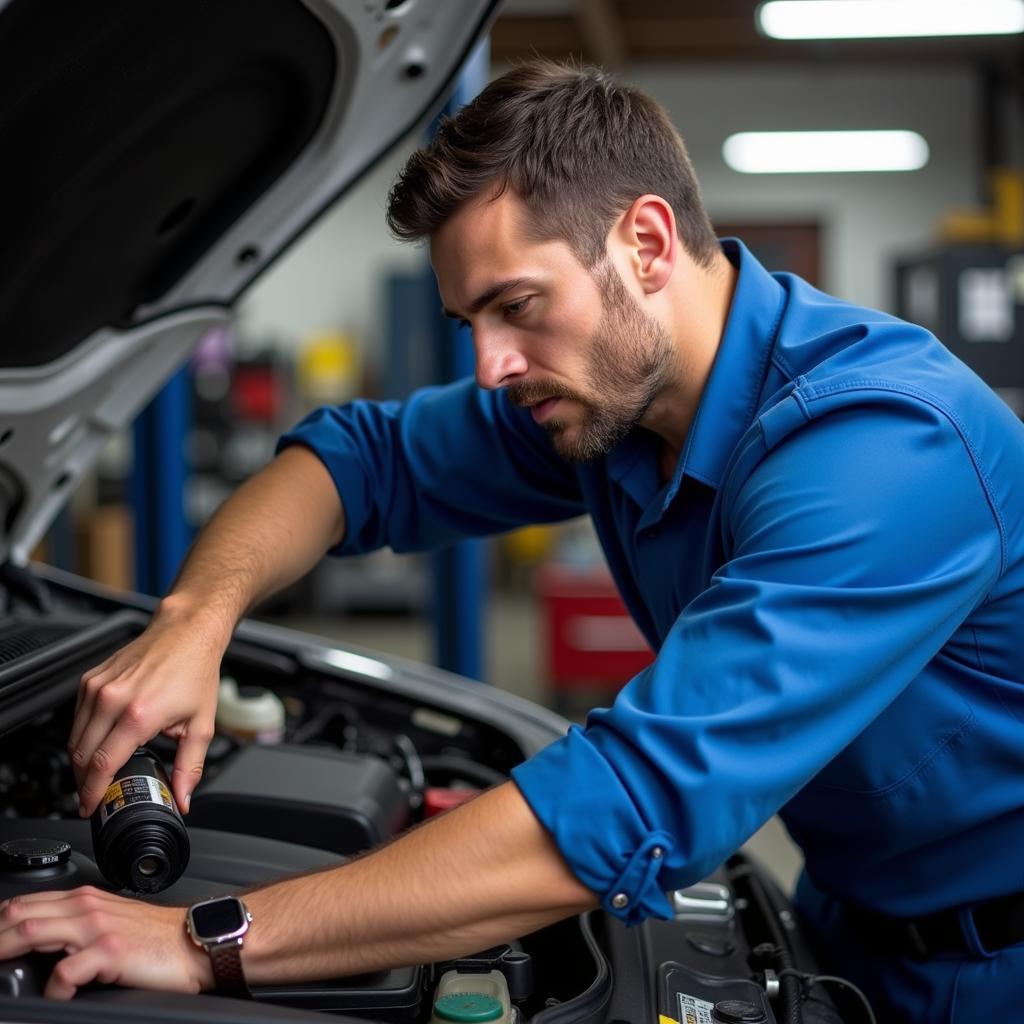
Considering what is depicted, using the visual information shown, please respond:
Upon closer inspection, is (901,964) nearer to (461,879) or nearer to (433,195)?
(461,879)

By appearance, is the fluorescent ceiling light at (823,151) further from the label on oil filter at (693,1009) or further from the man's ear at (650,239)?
the label on oil filter at (693,1009)

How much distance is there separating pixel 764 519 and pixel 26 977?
58 centimetres

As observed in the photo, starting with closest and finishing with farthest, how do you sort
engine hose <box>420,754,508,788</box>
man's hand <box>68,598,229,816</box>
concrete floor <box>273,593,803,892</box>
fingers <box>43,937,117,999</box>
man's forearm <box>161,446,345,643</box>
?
fingers <box>43,937,117,999</box> → man's hand <box>68,598,229,816</box> → man's forearm <box>161,446,345,643</box> → engine hose <box>420,754,508,788</box> → concrete floor <box>273,593,803,892</box>

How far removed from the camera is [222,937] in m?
0.82

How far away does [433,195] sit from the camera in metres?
1.08

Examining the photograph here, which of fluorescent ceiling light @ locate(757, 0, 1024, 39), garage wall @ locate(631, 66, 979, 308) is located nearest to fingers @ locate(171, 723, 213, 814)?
fluorescent ceiling light @ locate(757, 0, 1024, 39)

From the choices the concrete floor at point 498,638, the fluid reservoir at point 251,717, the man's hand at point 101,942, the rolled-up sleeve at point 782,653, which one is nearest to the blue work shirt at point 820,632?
the rolled-up sleeve at point 782,653

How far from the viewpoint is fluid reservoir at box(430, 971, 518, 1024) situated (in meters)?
0.86

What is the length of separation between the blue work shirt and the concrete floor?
266 centimetres

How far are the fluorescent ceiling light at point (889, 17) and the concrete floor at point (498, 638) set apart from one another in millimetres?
3203

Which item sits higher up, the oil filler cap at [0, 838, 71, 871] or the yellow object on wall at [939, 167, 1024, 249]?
the yellow object on wall at [939, 167, 1024, 249]

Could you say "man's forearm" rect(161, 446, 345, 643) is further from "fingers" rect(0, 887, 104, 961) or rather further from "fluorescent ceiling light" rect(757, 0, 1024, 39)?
"fluorescent ceiling light" rect(757, 0, 1024, 39)

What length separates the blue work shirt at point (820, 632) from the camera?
82cm

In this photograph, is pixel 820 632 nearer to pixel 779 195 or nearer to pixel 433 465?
pixel 433 465
